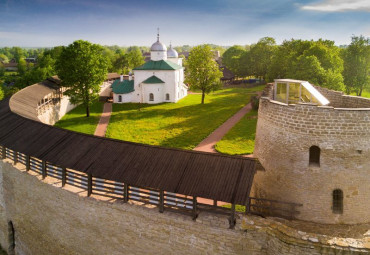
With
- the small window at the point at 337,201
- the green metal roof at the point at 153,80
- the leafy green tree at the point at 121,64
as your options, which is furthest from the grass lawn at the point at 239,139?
the leafy green tree at the point at 121,64

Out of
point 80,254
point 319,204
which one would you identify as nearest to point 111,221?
point 80,254

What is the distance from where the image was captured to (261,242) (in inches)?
372

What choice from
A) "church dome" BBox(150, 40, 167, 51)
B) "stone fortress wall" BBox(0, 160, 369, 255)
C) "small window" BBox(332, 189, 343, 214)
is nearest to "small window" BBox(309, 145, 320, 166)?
"small window" BBox(332, 189, 343, 214)

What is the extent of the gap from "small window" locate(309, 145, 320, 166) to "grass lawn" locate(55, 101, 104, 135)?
21677 mm

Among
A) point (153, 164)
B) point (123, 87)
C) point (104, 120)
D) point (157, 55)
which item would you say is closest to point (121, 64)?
point (157, 55)

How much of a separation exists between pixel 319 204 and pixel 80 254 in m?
9.33

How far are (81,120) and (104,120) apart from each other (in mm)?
2477

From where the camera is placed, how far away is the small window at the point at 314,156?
10.5 meters

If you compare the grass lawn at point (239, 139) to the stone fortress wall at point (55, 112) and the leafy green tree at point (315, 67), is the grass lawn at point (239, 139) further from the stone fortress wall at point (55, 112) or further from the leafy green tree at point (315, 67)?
the stone fortress wall at point (55, 112)

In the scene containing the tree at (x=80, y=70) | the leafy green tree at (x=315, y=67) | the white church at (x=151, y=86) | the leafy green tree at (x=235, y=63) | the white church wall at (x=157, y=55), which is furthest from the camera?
the leafy green tree at (x=235, y=63)

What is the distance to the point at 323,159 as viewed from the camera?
33.4 ft

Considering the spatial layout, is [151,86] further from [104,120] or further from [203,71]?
[104,120]

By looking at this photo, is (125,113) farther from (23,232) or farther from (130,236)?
(130,236)

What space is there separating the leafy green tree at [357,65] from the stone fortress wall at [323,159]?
110ft
